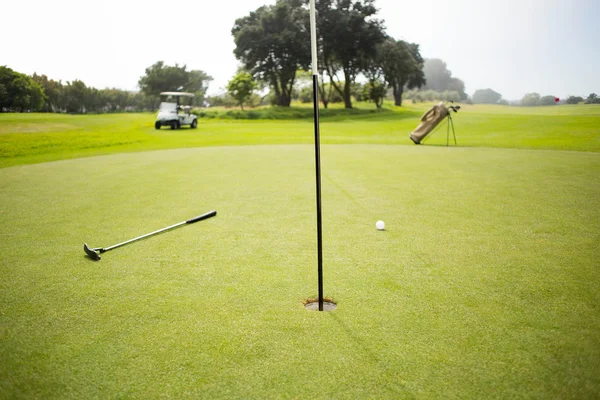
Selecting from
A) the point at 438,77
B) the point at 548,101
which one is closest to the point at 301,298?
the point at 548,101

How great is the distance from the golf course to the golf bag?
884 cm

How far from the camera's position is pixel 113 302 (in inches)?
107

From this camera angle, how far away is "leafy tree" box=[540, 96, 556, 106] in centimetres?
2256

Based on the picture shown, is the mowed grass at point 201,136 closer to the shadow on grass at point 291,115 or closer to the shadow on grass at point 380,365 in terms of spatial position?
the shadow on grass at point 291,115

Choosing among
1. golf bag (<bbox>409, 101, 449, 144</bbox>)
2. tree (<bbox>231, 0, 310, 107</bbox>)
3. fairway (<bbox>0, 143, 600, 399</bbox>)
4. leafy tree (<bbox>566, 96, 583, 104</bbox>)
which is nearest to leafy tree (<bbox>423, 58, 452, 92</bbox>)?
tree (<bbox>231, 0, 310, 107</bbox>)

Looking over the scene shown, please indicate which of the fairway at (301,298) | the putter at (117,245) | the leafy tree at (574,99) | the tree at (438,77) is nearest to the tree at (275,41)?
the leafy tree at (574,99)

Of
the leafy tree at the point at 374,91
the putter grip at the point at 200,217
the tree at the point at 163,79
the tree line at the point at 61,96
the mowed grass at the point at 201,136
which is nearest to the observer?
the putter grip at the point at 200,217

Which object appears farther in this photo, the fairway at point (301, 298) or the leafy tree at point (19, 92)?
the leafy tree at point (19, 92)

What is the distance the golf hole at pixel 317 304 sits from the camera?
2.58 metres

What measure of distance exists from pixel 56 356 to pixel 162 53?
102ft

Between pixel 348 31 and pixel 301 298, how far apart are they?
143 feet

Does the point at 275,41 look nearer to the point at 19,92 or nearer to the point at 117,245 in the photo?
the point at 19,92

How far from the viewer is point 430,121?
15.6 meters

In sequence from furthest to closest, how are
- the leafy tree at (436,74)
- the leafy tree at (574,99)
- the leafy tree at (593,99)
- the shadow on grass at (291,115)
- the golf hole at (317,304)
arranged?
the leafy tree at (436,74) < the shadow on grass at (291,115) < the leafy tree at (574,99) < the leafy tree at (593,99) < the golf hole at (317,304)
